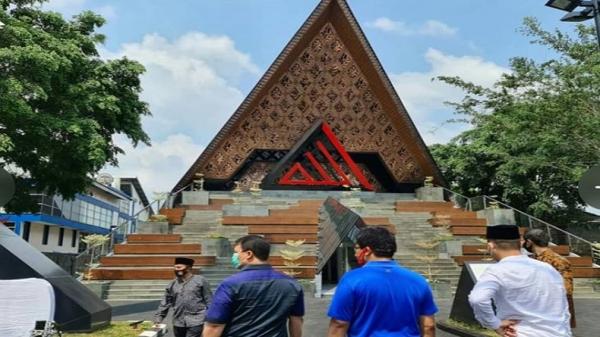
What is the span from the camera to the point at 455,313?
22.6 ft

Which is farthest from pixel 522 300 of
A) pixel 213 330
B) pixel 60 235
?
pixel 60 235

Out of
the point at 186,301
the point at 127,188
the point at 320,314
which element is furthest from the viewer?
the point at 127,188

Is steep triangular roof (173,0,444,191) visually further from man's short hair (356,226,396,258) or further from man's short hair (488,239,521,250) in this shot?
man's short hair (488,239,521,250)

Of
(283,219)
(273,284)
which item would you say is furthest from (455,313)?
(283,219)

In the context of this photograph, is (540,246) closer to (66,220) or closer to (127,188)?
(66,220)

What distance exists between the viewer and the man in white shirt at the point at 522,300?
7.13 feet

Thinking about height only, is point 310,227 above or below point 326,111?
below

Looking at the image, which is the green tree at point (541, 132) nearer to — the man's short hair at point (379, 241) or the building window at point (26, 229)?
the man's short hair at point (379, 241)

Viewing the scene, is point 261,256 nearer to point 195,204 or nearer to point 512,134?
point 512,134

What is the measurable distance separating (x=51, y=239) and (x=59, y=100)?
19.5 meters

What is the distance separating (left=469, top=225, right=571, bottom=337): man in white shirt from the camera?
217cm

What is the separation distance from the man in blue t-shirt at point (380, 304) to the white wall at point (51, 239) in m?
27.4

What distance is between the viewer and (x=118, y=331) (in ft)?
20.5

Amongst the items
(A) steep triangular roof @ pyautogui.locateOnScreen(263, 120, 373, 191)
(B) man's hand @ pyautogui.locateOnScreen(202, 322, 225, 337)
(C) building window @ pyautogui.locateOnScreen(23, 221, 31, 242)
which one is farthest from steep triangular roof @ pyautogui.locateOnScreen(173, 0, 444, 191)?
(B) man's hand @ pyautogui.locateOnScreen(202, 322, 225, 337)
